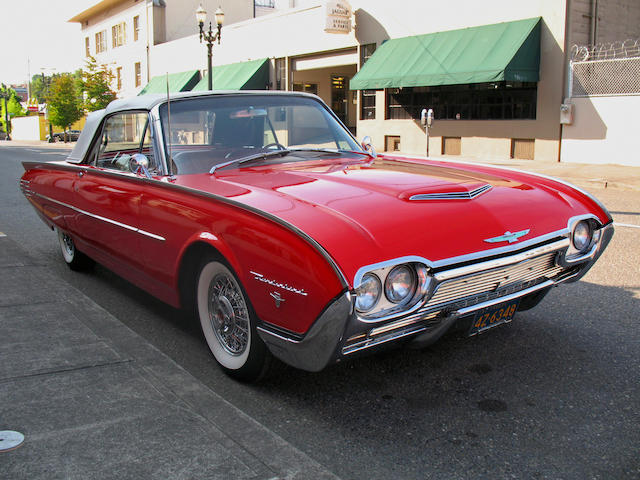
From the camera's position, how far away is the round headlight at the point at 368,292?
2.74m

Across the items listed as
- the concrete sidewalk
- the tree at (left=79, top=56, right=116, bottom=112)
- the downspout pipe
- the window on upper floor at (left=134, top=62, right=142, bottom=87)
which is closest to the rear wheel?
the concrete sidewalk

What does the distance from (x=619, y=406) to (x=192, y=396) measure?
2071mm

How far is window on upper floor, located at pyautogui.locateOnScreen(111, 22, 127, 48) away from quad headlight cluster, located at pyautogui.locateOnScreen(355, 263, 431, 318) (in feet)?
162

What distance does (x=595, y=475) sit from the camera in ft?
8.45

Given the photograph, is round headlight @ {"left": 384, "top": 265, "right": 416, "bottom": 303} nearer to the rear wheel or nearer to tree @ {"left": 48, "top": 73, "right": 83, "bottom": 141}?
the rear wheel

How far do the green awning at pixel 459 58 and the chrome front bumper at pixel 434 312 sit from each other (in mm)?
16181

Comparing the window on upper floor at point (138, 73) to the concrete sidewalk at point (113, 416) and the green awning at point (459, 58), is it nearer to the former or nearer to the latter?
the green awning at point (459, 58)

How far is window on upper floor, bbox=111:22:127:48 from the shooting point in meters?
48.0

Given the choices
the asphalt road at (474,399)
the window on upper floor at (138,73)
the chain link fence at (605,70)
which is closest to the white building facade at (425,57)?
the chain link fence at (605,70)

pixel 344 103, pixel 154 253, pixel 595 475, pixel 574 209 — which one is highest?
pixel 344 103

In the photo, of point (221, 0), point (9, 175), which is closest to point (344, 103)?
point (9, 175)

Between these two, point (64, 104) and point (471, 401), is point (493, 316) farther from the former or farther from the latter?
point (64, 104)

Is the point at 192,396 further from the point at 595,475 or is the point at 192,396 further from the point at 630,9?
the point at 630,9

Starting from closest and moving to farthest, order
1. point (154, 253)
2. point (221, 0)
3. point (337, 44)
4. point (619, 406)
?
A: point (619, 406), point (154, 253), point (337, 44), point (221, 0)
